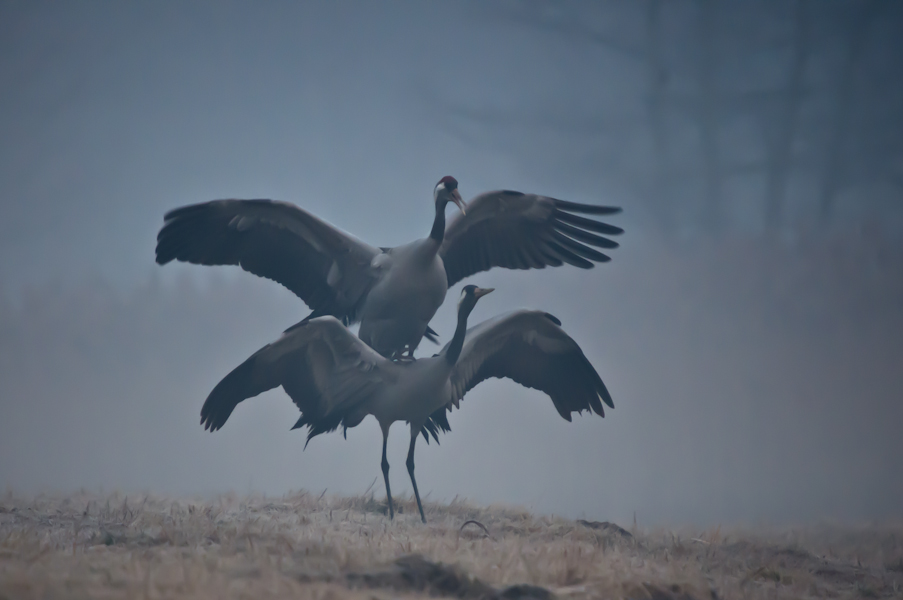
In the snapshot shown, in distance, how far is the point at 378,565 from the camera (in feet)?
9.20

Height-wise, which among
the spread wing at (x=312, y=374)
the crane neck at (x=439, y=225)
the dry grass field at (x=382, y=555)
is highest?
the crane neck at (x=439, y=225)

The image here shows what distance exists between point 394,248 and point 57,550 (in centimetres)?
308

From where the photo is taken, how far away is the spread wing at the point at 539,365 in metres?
5.29

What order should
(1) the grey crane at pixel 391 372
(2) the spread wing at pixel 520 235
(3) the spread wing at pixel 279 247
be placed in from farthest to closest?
(2) the spread wing at pixel 520 235 < (3) the spread wing at pixel 279 247 < (1) the grey crane at pixel 391 372

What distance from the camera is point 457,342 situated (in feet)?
15.7

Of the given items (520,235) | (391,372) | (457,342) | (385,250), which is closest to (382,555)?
(391,372)

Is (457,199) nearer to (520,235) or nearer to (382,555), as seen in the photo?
(520,235)

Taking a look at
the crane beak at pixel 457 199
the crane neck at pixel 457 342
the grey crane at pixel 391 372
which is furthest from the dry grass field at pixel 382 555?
→ the crane beak at pixel 457 199

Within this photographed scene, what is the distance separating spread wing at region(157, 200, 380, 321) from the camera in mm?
5137

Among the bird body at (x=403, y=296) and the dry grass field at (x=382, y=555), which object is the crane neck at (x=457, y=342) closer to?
the bird body at (x=403, y=296)

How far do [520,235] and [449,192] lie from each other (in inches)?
36.9

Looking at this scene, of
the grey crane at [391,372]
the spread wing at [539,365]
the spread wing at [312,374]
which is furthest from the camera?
the spread wing at [539,365]

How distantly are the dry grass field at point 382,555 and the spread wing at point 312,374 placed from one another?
737 mm

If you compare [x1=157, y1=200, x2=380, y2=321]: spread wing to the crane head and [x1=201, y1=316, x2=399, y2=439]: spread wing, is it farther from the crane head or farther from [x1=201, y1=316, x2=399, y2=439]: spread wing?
[x1=201, y1=316, x2=399, y2=439]: spread wing
